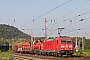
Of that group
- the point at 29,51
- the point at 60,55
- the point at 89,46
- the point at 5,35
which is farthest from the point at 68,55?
the point at 5,35

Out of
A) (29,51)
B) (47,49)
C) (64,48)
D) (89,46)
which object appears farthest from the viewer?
(89,46)

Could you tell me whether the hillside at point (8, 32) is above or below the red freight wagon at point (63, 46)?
above

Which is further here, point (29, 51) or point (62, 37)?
point (29, 51)

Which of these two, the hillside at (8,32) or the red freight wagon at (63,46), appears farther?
the hillside at (8,32)

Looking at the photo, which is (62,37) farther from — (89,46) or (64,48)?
(89,46)

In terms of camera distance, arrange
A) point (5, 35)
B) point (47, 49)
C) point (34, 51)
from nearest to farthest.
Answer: point (47, 49) → point (34, 51) → point (5, 35)

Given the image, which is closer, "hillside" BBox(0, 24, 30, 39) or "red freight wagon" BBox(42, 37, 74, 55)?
"red freight wagon" BBox(42, 37, 74, 55)

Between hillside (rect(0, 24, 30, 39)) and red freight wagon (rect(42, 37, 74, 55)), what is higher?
hillside (rect(0, 24, 30, 39))

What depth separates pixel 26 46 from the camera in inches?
2670

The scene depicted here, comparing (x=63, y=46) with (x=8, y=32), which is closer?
(x=63, y=46)

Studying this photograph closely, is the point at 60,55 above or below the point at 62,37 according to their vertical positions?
below

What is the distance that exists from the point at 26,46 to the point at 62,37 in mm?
32371

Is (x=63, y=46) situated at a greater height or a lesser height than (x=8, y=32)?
lesser

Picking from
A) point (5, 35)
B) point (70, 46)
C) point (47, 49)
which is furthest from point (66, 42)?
point (5, 35)
